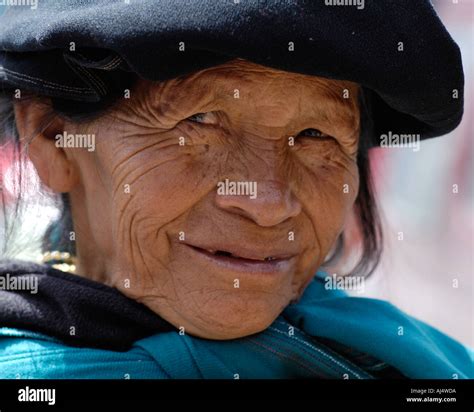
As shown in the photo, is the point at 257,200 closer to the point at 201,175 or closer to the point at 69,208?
the point at 201,175

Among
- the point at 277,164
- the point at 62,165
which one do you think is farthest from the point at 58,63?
the point at 277,164

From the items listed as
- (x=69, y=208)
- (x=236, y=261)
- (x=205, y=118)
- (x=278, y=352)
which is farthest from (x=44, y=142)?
(x=278, y=352)

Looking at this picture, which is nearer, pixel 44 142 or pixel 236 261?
pixel 236 261

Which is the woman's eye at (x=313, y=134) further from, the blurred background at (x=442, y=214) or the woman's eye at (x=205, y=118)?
the blurred background at (x=442, y=214)

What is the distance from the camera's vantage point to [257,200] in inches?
67.5

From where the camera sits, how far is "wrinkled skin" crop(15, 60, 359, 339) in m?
1.73

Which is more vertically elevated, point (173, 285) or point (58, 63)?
point (58, 63)

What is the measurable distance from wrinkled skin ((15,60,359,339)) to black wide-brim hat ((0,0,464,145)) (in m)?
0.12

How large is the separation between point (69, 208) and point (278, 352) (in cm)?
63

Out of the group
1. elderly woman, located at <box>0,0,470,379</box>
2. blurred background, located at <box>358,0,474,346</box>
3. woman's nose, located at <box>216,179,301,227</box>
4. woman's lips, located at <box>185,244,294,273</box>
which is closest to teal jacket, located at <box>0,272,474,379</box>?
elderly woman, located at <box>0,0,470,379</box>

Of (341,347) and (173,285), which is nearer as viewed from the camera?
(173,285)

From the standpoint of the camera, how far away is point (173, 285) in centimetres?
183

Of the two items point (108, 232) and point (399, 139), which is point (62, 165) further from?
point (399, 139)

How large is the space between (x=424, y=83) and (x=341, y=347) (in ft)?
2.19
